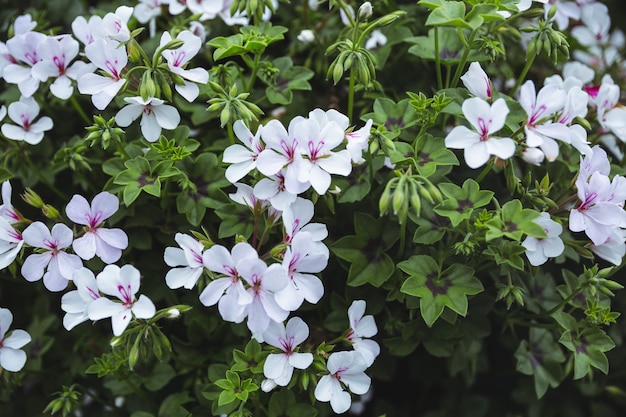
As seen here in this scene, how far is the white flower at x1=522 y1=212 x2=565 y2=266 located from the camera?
4.93 feet

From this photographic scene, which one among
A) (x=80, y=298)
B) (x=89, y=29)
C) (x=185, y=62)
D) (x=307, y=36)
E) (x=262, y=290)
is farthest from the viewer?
(x=307, y=36)

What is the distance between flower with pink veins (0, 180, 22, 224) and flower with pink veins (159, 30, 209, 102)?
45 cm

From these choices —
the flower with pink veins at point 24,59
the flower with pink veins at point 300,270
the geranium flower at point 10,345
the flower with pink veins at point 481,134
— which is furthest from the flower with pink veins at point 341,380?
the flower with pink veins at point 24,59

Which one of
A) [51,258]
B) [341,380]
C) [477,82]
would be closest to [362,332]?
[341,380]

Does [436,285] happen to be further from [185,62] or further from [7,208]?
[7,208]

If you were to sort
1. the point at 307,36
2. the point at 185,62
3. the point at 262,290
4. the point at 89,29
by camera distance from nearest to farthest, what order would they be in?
the point at 262,290 → the point at 185,62 → the point at 89,29 → the point at 307,36

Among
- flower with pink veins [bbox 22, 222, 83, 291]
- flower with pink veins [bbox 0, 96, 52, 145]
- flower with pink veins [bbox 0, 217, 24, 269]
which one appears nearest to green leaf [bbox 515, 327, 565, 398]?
flower with pink veins [bbox 22, 222, 83, 291]

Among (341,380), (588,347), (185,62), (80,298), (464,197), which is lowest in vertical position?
(588,347)

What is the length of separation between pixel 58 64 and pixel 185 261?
0.68m

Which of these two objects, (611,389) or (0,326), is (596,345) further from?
(0,326)

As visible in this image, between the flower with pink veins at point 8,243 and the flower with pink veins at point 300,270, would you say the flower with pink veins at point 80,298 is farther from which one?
the flower with pink veins at point 300,270

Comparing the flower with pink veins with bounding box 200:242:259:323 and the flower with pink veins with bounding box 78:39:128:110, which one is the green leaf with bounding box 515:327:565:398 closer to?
the flower with pink veins with bounding box 200:242:259:323

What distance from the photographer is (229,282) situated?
1.40 m

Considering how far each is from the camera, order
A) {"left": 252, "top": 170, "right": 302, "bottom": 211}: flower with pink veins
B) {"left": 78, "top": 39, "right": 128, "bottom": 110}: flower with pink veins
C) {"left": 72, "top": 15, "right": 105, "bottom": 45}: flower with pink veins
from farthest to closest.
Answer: {"left": 72, "top": 15, "right": 105, "bottom": 45}: flower with pink veins → {"left": 78, "top": 39, "right": 128, "bottom": 110}: flower with pink veins → {"left": 252, "top": 170, "right": 302, "bottom": 211}: flower with pink veins
